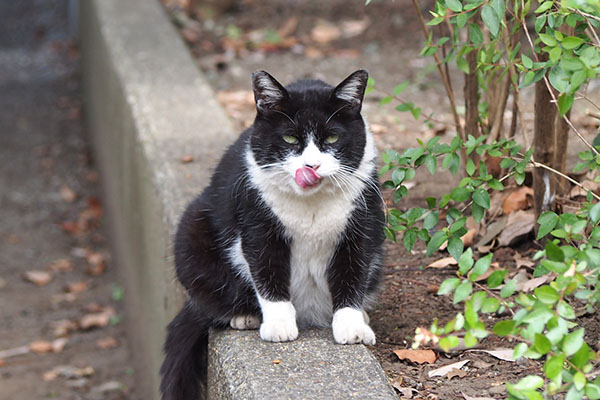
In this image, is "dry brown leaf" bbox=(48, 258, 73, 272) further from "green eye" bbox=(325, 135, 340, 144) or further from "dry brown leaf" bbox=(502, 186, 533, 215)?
"green eye" bbox=(325, 135, 340, 144)

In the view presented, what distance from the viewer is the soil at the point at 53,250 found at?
4730mm

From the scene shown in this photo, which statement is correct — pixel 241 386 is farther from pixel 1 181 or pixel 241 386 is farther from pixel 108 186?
pixel 1 181

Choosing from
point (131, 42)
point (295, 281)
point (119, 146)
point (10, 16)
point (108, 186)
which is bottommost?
point (10, 16)

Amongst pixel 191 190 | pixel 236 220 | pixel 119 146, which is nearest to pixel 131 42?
pixel 119 146

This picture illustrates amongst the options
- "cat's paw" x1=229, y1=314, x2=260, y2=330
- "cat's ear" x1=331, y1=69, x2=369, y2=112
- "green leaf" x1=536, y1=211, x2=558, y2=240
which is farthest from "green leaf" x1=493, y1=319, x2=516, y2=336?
"cat's paw" x1=229, y1=314, x2=260, y2=330

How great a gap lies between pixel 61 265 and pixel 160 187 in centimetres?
255

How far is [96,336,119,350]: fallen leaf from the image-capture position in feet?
16.6

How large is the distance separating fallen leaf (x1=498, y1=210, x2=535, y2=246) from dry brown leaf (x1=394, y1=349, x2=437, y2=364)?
2.37 ft

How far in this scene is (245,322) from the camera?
2.56m

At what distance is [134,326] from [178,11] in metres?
3.15

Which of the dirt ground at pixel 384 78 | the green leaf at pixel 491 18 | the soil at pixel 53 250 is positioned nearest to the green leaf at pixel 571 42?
the green leaf at pixel 491 18

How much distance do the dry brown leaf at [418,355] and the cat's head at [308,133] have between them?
0.50 meters

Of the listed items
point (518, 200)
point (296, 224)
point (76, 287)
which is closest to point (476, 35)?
point (296, 224)

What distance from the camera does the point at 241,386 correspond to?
7.07 ft
